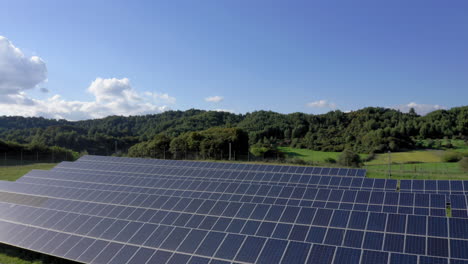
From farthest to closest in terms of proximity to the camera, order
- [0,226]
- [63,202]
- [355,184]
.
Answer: [355,184] → [63,202] → [0,226]

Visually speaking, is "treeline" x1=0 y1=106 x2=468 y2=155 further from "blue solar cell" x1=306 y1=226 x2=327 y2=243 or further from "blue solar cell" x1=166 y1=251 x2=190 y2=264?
"blue solar cell" x1=166 y1=251 x2=190 y2=264

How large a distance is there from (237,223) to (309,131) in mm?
90239

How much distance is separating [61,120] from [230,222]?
172267mm

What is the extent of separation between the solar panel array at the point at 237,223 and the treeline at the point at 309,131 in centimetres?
4464

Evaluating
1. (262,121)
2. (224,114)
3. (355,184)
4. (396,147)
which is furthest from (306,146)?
(355,184)

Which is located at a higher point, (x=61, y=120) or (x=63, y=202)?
(x=61, y=120)

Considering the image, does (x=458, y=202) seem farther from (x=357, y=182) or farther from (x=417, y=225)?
(x=417, y=225)

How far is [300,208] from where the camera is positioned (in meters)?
15.8

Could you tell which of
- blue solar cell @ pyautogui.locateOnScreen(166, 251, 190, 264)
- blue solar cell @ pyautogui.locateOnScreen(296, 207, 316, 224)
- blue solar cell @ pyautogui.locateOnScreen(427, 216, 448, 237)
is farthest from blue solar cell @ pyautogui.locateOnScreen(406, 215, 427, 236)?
blue solar cell @ pyautogui.locateOnScreen(166, 251, 190, 264)

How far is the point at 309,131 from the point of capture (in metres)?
102

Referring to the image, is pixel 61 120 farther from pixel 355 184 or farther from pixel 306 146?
pixel 355 184

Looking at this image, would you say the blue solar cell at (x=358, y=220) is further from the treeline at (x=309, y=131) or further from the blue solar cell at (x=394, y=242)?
the treeline at (x=309, y=131)

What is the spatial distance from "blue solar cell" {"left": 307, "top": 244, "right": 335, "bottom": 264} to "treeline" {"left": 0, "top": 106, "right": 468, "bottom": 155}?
5529 centimetres

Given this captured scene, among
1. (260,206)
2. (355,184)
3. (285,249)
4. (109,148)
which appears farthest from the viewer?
(109,148)
